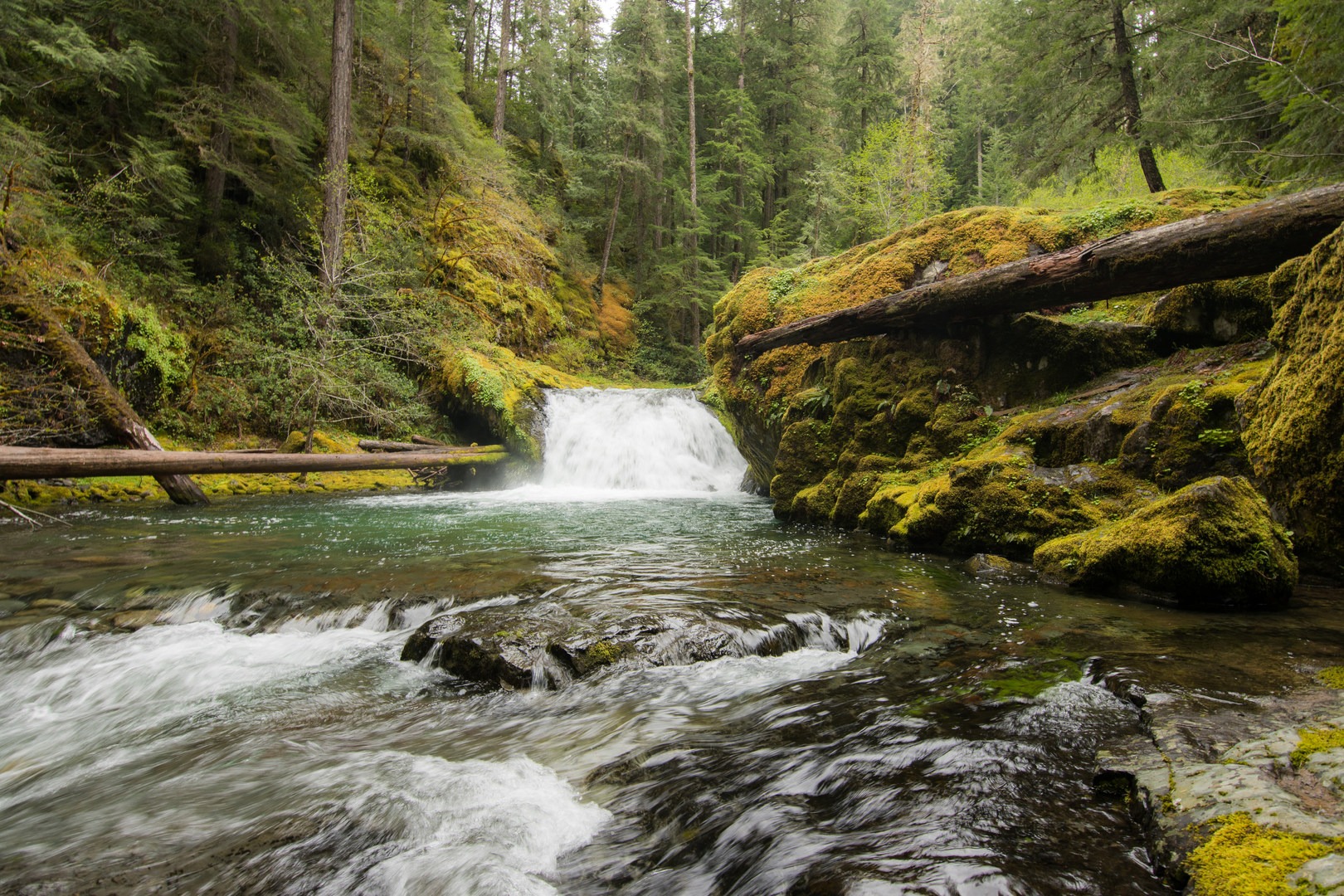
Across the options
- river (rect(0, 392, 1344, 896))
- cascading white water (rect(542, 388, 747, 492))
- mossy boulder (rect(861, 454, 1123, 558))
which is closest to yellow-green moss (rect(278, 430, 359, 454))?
cascading white water (rect(542, 388, 747, 492))

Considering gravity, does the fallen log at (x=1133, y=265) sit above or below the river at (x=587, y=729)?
above

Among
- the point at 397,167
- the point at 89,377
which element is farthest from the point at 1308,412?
the point at 397,167

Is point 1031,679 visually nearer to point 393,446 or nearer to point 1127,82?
point 393,446

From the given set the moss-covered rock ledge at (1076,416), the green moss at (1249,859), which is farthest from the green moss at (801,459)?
the green moss at (1249,859)

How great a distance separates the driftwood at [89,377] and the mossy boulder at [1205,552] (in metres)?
11.4

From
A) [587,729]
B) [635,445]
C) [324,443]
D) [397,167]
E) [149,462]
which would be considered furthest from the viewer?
[397,167]

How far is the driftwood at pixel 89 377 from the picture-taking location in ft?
27.6

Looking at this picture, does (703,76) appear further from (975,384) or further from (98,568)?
(98,568)

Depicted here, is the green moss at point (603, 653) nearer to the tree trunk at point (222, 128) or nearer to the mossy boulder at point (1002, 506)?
the mossy boulder at point (1002, 506)

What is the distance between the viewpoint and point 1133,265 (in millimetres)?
5691

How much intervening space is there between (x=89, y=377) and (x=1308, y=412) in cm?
1343

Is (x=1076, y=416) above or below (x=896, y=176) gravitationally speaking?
below

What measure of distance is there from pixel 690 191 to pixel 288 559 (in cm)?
2444

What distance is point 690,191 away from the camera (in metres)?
26.6
